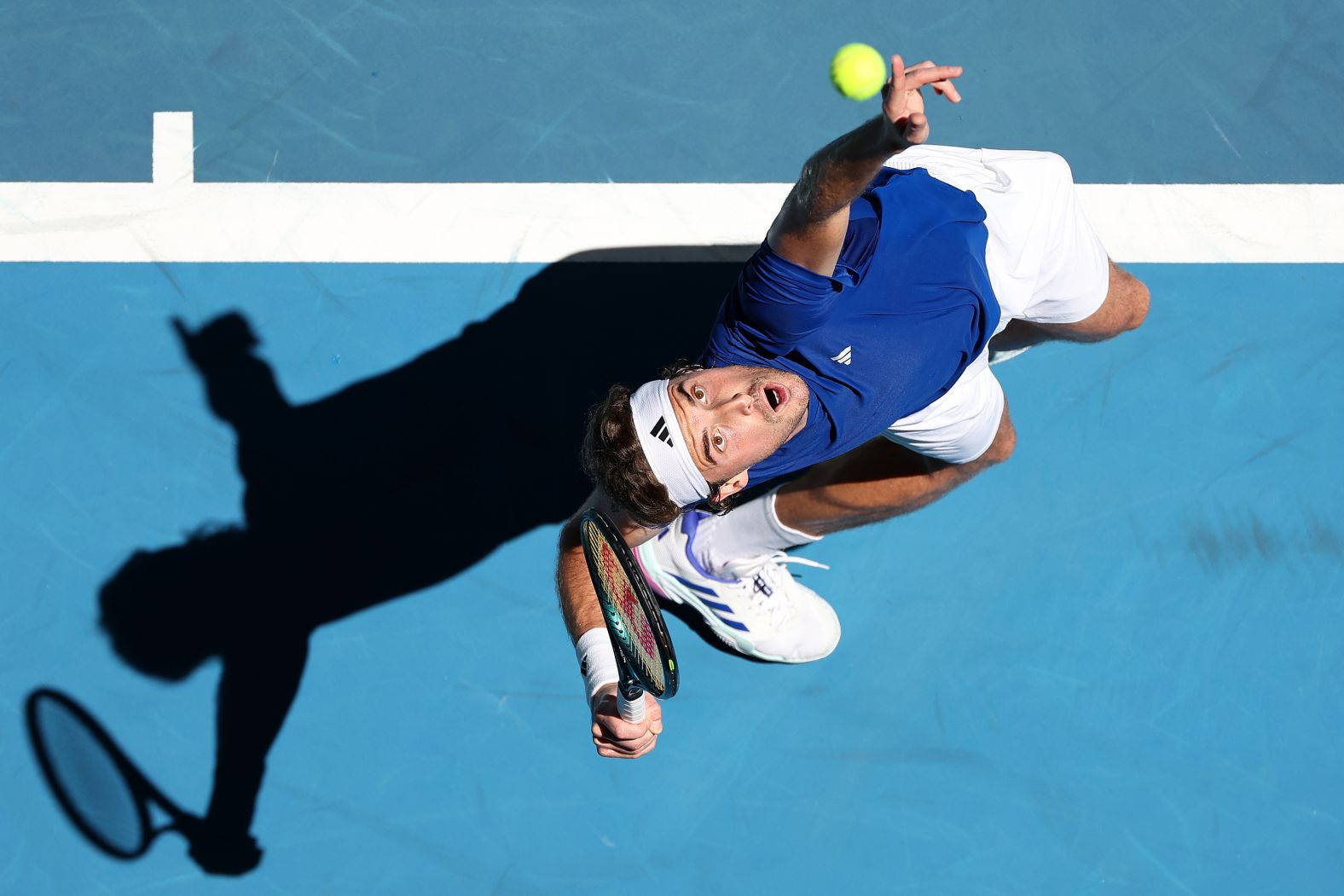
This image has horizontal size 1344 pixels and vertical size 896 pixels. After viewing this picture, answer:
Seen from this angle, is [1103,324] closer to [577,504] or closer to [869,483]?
[869,483]

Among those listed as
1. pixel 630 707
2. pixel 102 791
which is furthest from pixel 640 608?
pixel 102 791

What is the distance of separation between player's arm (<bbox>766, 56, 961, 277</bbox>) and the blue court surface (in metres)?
1.49

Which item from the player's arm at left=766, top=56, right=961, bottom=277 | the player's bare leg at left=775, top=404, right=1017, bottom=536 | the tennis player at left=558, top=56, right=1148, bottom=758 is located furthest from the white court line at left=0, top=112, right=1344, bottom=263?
the player's arm at left=766, top=56, right=961, bottom=277

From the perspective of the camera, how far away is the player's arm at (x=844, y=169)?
2.16 m

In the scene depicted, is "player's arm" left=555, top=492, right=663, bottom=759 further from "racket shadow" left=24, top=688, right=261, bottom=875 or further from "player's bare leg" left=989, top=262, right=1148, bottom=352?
"racket shadow" left=24, top=688, right=261, bottom=875

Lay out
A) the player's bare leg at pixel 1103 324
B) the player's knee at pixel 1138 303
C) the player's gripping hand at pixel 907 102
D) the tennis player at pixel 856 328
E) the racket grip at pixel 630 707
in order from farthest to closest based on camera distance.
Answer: the player's knee at pixel 1138 303 → the player's bare leg at pixel 1103 324 → the racket grip at pixel 630 707 → the tennis player at pixel 856 328 → the player's gripping hand at pixel 907 102

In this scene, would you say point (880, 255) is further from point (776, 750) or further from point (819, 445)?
point (776, 750)

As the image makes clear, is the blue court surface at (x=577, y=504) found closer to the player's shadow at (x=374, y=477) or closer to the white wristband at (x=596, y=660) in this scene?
the player's shadow at (x=374, y=477)

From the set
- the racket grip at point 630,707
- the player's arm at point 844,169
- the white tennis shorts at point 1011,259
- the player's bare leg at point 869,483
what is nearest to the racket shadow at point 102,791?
the racket grip at point 630,707

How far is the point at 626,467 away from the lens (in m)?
2.71

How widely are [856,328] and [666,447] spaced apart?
Answer: 1.73 ft

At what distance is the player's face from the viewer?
2.64m

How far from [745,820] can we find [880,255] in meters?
2.05

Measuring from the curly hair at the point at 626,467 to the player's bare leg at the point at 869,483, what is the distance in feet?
2.67
